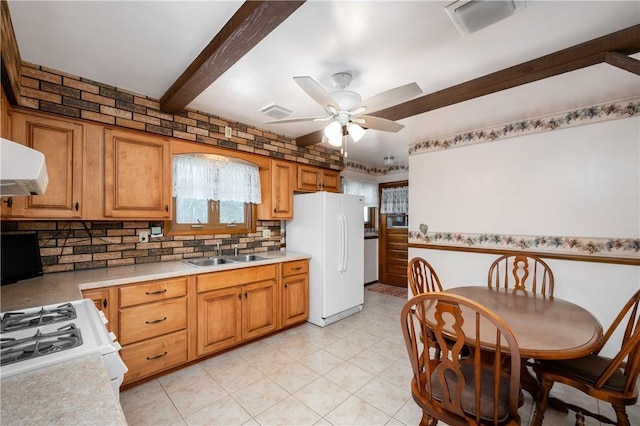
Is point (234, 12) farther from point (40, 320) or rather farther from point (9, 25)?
point (40, 320)

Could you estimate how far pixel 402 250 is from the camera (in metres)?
5.38

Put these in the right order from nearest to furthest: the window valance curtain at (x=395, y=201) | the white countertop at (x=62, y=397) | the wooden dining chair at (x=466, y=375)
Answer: the white countertop at (x=62, y=397), the wooden dining chair at (x=466, y=375), the window valance curtain at (x=395, y=201)

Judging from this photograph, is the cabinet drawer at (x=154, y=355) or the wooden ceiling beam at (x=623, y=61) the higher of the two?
the wooden ceiling beam at (x=623, y=61)

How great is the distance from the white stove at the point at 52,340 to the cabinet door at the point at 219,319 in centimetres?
119

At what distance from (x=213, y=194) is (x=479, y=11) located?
109 inches

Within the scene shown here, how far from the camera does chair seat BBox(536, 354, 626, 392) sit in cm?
140

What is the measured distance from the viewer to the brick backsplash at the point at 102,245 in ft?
7.20

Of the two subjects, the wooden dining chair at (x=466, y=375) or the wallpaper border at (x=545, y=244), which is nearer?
the wooden dining chair at (x=466, y=375)

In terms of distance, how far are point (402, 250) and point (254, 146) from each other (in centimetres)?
348

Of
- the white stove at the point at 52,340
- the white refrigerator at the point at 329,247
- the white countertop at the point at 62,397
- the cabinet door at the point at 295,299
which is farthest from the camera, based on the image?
the white refrigerator at the point at 329,247

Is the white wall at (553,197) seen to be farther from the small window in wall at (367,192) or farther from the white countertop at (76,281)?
the white countertop at (76,281)

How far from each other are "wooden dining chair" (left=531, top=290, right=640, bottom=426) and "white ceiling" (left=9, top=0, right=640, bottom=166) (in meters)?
1.66

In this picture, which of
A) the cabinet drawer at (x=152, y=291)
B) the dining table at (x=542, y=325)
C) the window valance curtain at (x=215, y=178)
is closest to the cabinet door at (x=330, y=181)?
the window valance curtain at (x=215, y=178)

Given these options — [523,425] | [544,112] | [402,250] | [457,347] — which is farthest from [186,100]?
[402,250]
